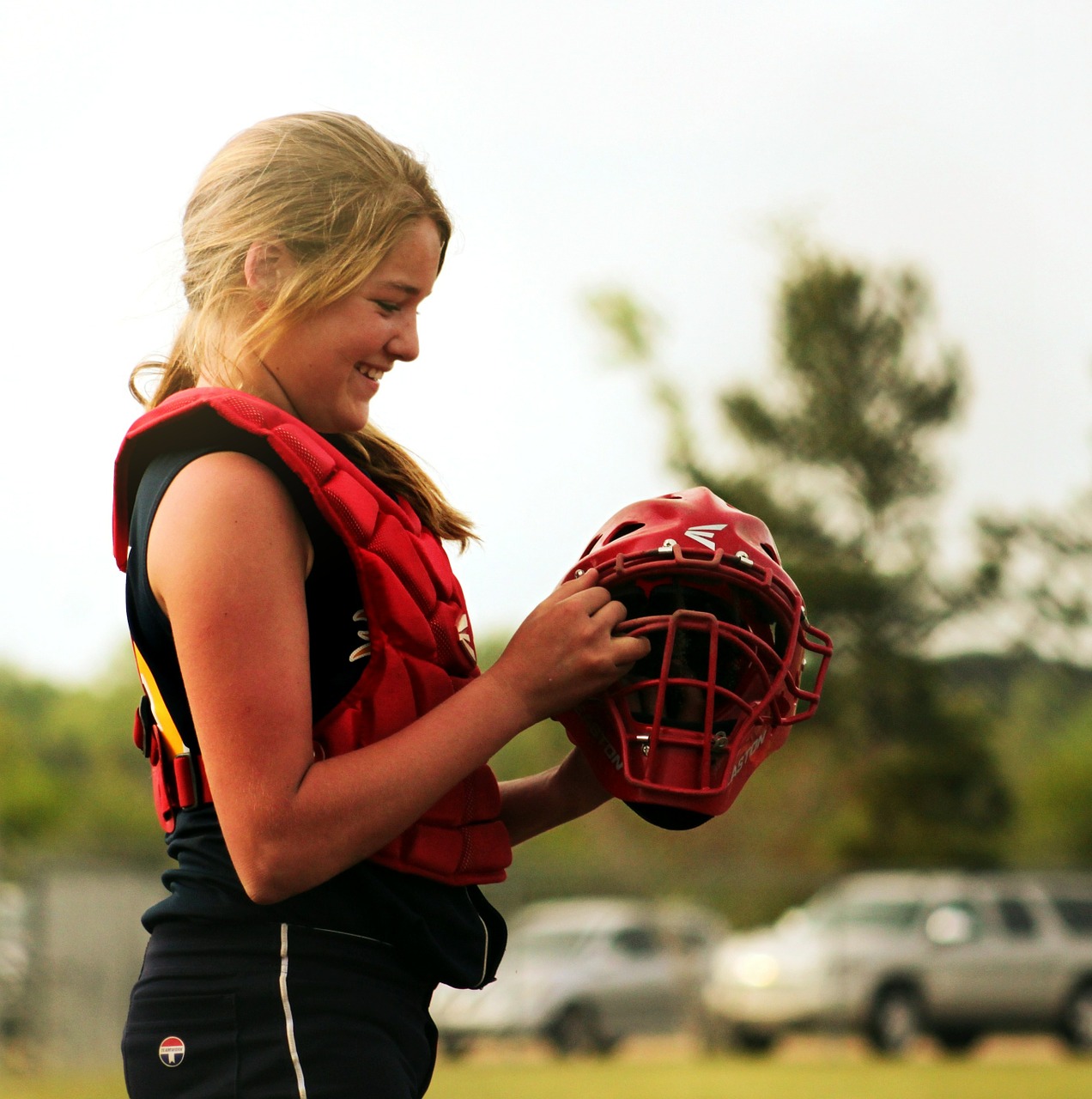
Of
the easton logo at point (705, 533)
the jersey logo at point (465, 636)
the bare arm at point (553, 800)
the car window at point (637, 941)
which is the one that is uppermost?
the easton logo at point (705, 533)

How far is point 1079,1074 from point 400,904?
1152 centimetres

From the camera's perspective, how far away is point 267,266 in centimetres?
173

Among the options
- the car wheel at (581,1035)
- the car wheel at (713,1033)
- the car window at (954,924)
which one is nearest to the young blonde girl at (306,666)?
the car window at (954,924)

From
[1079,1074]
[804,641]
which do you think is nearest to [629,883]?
[1079,1074]

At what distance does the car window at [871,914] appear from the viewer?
575 inches

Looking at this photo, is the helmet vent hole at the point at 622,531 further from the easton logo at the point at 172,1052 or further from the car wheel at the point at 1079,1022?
the car wheel at the point at 1079,1022

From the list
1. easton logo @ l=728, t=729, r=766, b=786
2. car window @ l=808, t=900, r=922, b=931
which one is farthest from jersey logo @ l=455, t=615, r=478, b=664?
car window @ l=808, t=900, r=922, b=931

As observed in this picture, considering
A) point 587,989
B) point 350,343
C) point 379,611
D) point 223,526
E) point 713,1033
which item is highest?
point 350,343

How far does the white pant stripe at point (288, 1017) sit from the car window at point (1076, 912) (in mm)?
14004

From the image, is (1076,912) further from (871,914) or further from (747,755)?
(747,755)

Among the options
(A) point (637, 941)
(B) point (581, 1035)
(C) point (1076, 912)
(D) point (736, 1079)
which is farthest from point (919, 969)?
(B) point (581, 1035)

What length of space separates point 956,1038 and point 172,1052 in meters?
14.1

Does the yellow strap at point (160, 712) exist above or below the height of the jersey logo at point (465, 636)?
below

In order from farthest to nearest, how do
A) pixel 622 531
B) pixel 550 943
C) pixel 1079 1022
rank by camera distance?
pixel 550 943 → pixel 1079 1022 → pixel 622 531
